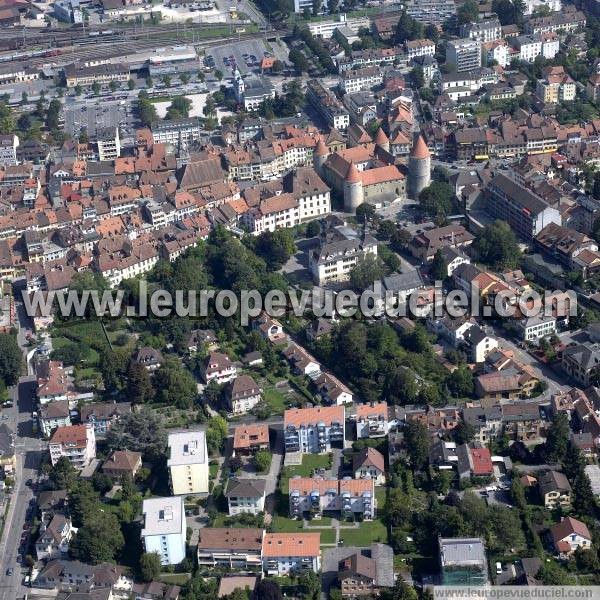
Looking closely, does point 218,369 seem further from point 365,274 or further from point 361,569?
point 361,569

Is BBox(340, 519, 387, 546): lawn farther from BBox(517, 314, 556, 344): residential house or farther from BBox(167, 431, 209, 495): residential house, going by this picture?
BBox(517, 314, 556, 344): residential house

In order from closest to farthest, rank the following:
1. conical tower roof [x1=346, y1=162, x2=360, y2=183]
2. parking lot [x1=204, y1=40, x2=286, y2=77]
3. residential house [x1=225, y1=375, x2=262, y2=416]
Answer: residential house [x1=225, y1=375, x2=262, y2=416], conical tower roof [x1=346, y1=162, x2=360, y2=183], parking lot [x1=204, y1=40, x2=286, y2=77]

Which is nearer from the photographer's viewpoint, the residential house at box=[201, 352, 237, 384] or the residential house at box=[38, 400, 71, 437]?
the residential house at box=[38, 400, 71, 437]

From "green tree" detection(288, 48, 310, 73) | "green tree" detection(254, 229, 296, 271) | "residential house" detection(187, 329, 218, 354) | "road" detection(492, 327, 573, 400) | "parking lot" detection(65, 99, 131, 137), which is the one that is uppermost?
"green tree" detection(288, 48, 310, 73)

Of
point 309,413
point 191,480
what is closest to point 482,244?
point 309,413

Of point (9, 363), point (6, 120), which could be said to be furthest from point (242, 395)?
point (6, 120)

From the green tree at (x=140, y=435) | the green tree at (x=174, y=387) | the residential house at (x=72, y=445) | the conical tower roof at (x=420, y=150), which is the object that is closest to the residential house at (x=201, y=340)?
the green tree at (x=174, y=387)

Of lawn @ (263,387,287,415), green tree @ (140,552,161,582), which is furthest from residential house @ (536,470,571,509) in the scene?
green tree @ (140,552,161,582)
